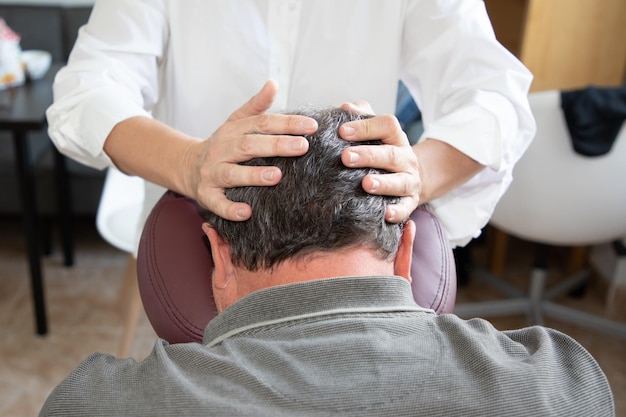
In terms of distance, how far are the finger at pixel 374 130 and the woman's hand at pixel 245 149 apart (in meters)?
0.05

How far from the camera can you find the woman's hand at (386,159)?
0.92 meters

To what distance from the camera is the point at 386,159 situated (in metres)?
0.96

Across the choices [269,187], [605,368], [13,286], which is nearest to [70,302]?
[13,286]

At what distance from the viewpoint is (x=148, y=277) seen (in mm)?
1118

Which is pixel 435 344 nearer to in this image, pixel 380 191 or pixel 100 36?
pixel 380 191

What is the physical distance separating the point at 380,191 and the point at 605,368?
6.29 ft

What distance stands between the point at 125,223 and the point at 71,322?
2.76 feet

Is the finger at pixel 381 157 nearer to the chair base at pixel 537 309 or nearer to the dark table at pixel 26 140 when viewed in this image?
the dark table at pixel 26 140

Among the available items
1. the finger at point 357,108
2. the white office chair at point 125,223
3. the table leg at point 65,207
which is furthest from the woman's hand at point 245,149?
the table leg at point 65,207

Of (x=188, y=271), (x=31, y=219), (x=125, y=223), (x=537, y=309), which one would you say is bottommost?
(x=537, y=309)

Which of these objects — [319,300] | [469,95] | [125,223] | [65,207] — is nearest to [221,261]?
[319,300]

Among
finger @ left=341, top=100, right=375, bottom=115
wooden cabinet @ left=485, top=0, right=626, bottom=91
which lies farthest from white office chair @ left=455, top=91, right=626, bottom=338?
finger @ left=341, top=100, right=375, bottom=115

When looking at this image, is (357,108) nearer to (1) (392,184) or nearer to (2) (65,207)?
(1) (392,184)

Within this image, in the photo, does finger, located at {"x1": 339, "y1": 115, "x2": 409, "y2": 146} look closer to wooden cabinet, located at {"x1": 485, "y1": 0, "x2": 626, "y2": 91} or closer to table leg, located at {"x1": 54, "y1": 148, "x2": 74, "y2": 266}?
wooden cabinet, located at {"x1": 485, "y1": 0, "x2": 626, "y2": 91}
